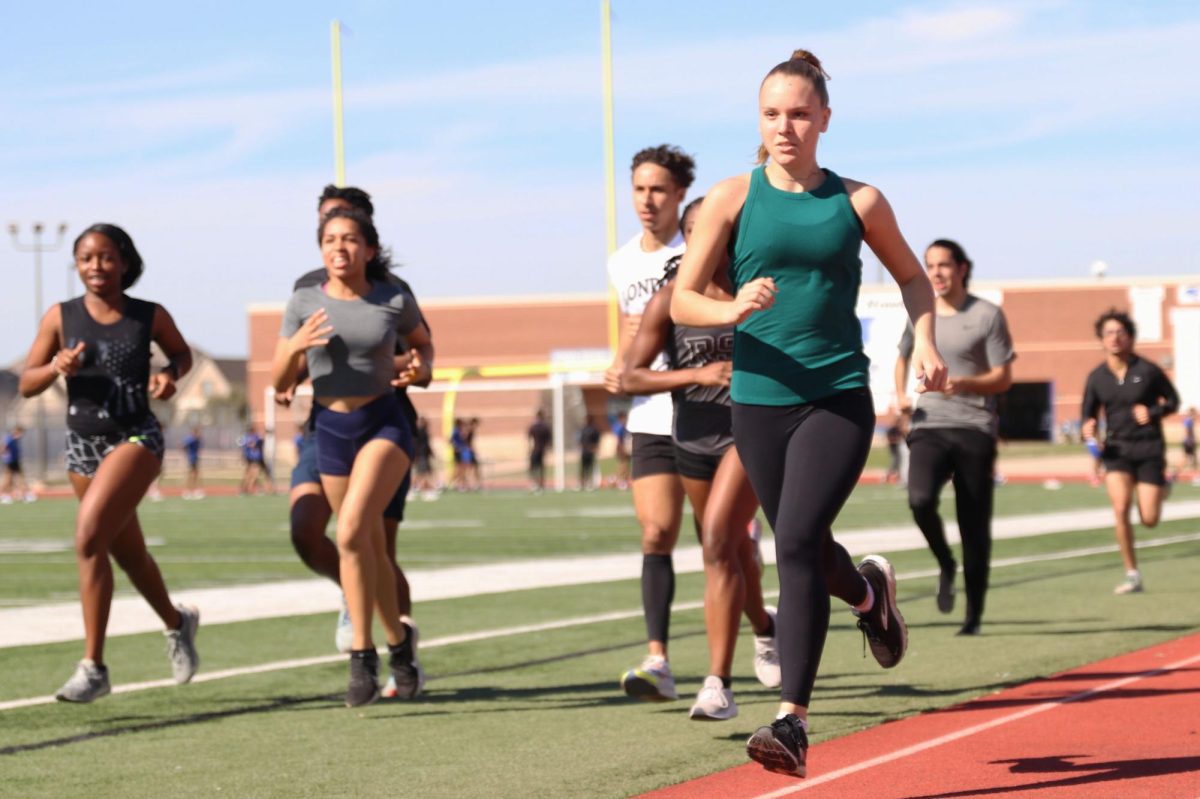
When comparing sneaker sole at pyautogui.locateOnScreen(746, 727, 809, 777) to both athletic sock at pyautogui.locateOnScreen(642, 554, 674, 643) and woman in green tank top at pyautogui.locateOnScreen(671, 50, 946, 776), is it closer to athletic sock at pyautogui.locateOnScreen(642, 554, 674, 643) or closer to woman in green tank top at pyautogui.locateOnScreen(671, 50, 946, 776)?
woman in green tank top at pyautogui.locateOnScreen(671, 50, 946, 776)

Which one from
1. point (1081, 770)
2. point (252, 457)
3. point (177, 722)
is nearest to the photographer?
point (1081, 770)

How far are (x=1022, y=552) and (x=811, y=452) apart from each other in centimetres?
1131

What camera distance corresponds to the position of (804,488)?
5.21 metres

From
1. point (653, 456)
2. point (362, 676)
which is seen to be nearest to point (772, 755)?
point (653, 456)

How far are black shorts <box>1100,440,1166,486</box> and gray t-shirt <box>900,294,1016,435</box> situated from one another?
282cm

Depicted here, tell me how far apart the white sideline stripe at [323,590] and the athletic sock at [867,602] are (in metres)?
5.70

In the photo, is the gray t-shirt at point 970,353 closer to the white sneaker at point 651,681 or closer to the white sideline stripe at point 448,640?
the white sideline stripe at point 448,640

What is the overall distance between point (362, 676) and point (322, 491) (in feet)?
3.07

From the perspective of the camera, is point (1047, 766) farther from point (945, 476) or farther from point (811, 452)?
point (945, 476)

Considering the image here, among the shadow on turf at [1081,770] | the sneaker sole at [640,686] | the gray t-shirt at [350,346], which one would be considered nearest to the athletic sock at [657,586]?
the sneaker sole at [640,686]

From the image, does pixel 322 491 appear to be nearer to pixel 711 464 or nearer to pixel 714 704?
pixel 711 464

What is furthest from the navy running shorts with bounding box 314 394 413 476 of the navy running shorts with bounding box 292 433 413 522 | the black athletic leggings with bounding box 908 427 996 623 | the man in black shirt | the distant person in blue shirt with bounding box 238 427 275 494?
the man in black shirt

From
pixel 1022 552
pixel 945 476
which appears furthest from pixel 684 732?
pixel 1022 552

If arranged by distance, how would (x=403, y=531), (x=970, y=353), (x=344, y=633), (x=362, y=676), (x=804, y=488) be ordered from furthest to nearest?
(x=403, y=531) → (x=970, y=353) → (x=344, y=633) → (x=362, y=676) → (x=804, y=488)
